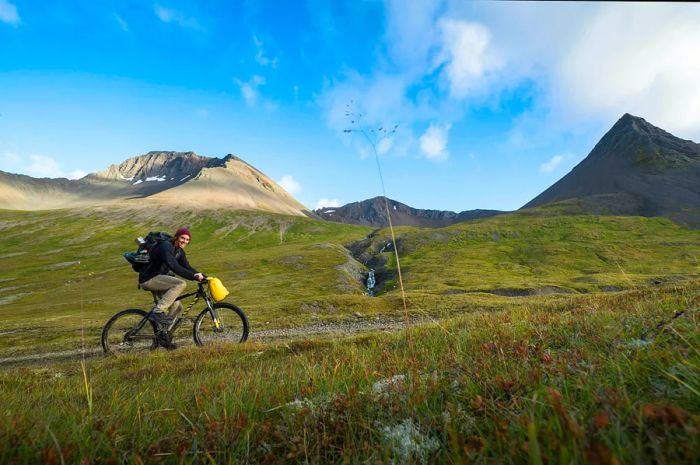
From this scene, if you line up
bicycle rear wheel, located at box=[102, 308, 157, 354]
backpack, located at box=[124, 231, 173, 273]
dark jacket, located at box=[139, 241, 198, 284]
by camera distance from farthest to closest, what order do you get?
1. bicycle rear wheel, located at box=[102, 308, 157, 354]
2. backpack, located at box=[124, 231, 173, 273]
3. dark jacket, located at box=[139, 241, 198, 284]

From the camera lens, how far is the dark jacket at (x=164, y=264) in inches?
487

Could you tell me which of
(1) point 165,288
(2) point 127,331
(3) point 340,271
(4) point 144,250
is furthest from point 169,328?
(3) point 340,271

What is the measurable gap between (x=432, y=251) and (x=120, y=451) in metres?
108

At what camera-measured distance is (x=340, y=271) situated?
78.4m

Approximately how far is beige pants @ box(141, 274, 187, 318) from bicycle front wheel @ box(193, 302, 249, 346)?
109 centimetres

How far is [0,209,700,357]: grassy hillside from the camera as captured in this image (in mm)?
31312

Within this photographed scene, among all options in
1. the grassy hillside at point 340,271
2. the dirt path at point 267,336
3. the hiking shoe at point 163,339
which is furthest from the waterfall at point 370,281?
the hiking shoe at point 163,339

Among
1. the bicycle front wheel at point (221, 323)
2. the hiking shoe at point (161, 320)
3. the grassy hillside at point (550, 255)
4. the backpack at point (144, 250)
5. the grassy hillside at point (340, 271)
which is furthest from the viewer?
the grassy hillside at point (550, 255)

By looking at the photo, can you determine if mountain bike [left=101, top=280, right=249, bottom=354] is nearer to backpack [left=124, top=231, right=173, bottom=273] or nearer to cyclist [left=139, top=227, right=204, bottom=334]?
cyclist [left=139, top=227, right=204, bottom=334]

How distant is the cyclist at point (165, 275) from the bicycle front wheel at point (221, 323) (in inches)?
42.1

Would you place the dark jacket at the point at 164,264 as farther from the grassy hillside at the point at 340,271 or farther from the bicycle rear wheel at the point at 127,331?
the grassy hillside at the point at 340,271

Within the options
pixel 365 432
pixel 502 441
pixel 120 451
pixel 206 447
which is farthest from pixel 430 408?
pixel 120 451

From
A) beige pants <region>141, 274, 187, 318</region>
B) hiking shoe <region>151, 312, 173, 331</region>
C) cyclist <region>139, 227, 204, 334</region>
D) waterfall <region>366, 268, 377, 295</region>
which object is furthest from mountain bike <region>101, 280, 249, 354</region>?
waterfall <region>366, 268, 377, 295</region>

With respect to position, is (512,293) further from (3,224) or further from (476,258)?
(3,224)
